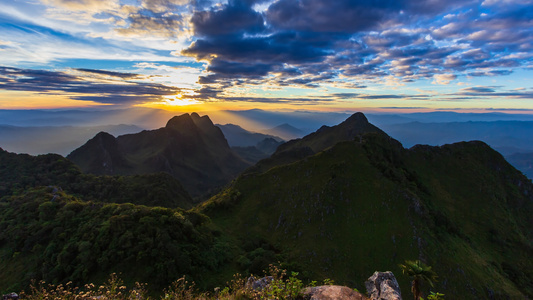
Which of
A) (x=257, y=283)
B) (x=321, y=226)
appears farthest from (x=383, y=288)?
(x=321, y=226)

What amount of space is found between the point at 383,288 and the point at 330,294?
4.08 metres

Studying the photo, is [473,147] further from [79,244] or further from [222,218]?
[79,244]

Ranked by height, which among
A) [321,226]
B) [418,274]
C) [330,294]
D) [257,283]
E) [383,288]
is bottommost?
[321,226]

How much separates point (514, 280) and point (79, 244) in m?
90.5

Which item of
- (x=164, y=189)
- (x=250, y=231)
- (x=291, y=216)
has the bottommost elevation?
(x=164, y=189)

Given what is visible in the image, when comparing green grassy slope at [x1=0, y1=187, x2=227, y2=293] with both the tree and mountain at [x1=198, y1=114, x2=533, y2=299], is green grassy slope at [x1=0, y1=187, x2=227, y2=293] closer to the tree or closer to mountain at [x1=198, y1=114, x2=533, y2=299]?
mountain at [x1=198, y1=114, x2=533, y2=299]

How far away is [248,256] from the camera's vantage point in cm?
4803

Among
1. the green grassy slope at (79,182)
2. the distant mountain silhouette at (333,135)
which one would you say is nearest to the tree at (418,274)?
the green grassy slope at (79,182)

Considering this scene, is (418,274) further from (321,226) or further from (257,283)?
(321,226)

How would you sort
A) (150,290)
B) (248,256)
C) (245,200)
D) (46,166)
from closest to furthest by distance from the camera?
1. (150,290)
2. (248,256)
3. (245,200)
4. (46,166)

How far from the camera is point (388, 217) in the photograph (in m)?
53.5

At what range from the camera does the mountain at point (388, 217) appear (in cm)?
4706

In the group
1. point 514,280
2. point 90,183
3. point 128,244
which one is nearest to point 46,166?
point 90,183

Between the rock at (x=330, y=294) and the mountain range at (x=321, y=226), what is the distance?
2954 centimetres
